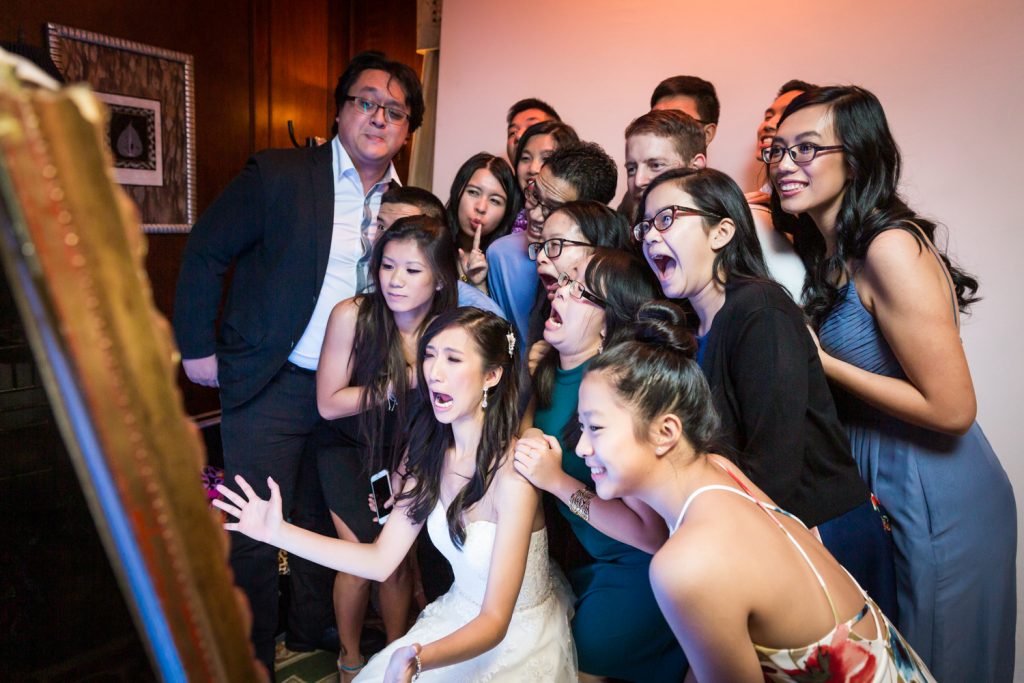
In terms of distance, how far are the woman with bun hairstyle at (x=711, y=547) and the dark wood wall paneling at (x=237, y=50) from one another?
3102 mm

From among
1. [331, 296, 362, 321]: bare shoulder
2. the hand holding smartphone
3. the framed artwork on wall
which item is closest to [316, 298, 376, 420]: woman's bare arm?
[331, 296, 362, 321]: bare shoulder

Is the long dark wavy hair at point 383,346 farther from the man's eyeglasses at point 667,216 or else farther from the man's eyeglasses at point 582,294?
the man's eyeglasses at point 667,216

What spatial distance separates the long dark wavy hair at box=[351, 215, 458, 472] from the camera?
7.20 ft

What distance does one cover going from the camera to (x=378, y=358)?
221 centimetres

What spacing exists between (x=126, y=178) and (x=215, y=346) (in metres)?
1.65

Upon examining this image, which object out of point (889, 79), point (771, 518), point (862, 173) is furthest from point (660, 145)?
point (771, 518)

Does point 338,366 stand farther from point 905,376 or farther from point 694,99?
point 694,99

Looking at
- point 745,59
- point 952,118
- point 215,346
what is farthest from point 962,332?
point 215,346

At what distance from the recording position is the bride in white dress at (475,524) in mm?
1676

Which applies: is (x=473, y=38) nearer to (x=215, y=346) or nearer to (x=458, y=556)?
(x=215, y=346)

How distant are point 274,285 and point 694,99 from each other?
5.50ft

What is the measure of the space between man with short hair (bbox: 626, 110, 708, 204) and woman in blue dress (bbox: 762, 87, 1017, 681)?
0.40 metres

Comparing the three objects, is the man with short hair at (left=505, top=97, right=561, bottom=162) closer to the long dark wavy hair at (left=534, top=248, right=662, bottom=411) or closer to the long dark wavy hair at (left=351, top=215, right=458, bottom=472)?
the long dark wavy hair at (left=351, top=215, right=458, bottom=472)

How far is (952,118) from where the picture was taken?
8.64 ft
